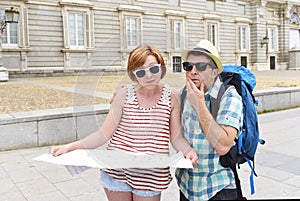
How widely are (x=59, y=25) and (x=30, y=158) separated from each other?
18562 millimetres

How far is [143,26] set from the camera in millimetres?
23562

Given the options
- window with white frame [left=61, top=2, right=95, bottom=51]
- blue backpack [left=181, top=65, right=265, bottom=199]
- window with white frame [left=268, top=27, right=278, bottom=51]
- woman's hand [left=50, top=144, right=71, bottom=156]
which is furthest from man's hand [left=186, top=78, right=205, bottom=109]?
window with white frame [left=268, top=27, right=278, bottom=51]

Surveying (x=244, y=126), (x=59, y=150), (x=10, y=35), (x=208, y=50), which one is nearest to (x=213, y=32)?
(x=10, y=35)

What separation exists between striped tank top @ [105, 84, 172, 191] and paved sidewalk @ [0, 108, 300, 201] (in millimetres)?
1664

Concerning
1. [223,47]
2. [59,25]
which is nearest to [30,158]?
[59,25]

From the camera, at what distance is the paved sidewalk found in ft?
11.1

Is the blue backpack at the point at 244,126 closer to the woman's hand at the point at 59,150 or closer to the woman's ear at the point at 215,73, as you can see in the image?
the woman's ear at the point at 215,73

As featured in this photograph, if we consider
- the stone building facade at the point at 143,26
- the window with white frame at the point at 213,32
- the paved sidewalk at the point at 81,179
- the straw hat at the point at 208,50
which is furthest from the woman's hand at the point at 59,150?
the window with white frame at the point at 213,32

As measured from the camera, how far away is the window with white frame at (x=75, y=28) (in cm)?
2231

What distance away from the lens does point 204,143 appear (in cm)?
169

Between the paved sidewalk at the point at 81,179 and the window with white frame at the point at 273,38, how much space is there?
32601mm

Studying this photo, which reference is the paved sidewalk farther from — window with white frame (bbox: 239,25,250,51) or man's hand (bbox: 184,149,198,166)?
window with white frame (bbox: 239,25,250,51)

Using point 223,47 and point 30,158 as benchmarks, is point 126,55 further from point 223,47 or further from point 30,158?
point 223,47

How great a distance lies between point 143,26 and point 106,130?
73.5 feet
